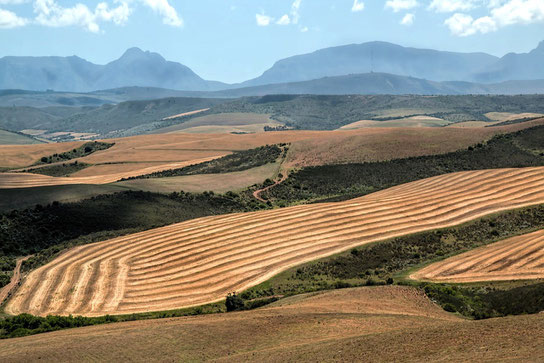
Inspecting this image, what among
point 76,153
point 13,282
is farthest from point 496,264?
point 76,153

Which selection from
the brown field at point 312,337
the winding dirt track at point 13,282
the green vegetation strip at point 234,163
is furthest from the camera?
the green vegetation strip at point 234,163

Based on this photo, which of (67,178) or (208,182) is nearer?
(208,182)

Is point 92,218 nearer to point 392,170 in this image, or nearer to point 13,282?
point 13,282

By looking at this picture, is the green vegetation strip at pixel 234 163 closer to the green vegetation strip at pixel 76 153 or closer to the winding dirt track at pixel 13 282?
the green vegetation strip at pixel 76 153

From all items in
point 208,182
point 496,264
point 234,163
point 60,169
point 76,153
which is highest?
point 76,153

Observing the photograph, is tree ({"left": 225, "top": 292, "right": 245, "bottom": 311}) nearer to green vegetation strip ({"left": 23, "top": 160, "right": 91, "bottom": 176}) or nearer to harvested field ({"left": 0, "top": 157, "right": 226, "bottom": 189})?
harvested field ({"left": 0, "top": 157, "right": 226, "bottom": 189})

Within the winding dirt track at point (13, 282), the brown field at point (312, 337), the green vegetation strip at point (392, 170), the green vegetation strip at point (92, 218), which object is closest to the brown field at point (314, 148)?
the green vegetation strip at point (392, 170)
